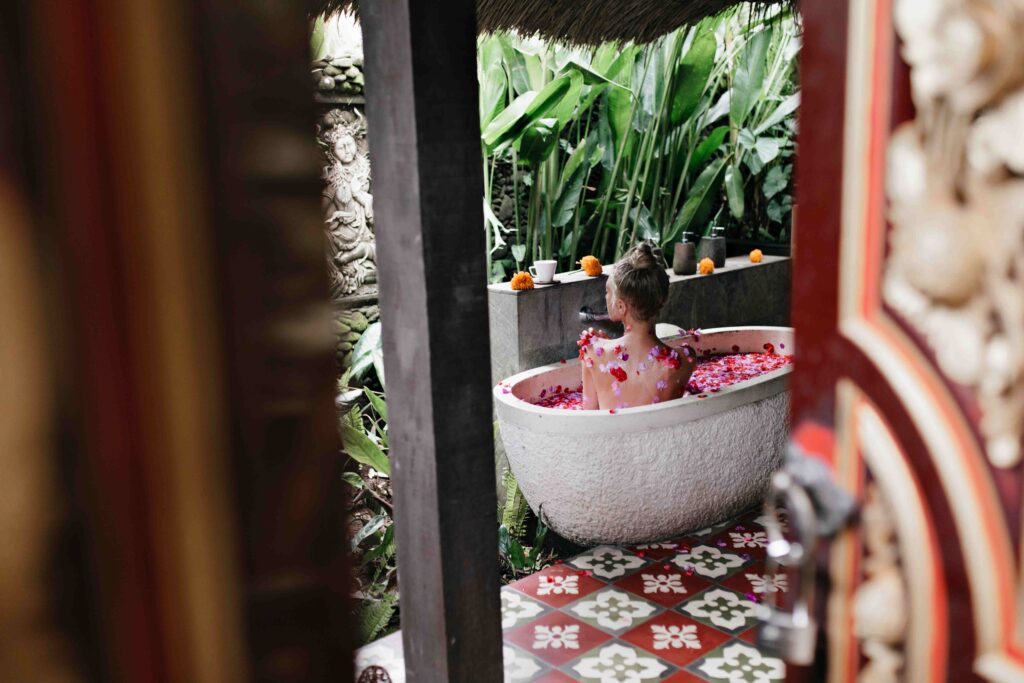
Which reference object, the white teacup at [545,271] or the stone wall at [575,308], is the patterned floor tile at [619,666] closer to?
the stone wall at [575,308]

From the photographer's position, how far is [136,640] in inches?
19.4

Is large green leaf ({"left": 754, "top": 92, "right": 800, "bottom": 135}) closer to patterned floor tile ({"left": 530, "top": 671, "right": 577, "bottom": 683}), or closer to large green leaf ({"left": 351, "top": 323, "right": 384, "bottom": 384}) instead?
large green leaf ({"left": 351, "top": 323, "right": 384, "bottom": 384})

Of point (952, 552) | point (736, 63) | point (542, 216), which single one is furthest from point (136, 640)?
point (736, 63)

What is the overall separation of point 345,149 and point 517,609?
3292 millimetres

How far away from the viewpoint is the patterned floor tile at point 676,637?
111 inches

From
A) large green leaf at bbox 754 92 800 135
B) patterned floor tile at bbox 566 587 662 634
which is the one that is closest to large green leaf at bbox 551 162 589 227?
large green leaf at bbox 754 92 800 135

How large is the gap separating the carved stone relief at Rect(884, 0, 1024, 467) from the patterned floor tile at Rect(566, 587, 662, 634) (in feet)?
8.41

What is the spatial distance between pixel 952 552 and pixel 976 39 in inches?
14.0

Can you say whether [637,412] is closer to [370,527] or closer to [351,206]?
[370,527]

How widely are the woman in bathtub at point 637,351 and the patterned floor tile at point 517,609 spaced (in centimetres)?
86

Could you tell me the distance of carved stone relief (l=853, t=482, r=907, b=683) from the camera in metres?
0.68

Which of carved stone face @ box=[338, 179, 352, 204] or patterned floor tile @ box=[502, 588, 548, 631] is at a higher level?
carved stone face @ box=[338, 179, 352, 204]

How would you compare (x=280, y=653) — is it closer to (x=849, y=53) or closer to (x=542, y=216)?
(x=849, y=53)

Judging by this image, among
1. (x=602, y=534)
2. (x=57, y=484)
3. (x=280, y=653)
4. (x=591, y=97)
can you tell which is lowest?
(x=602, y=534)
